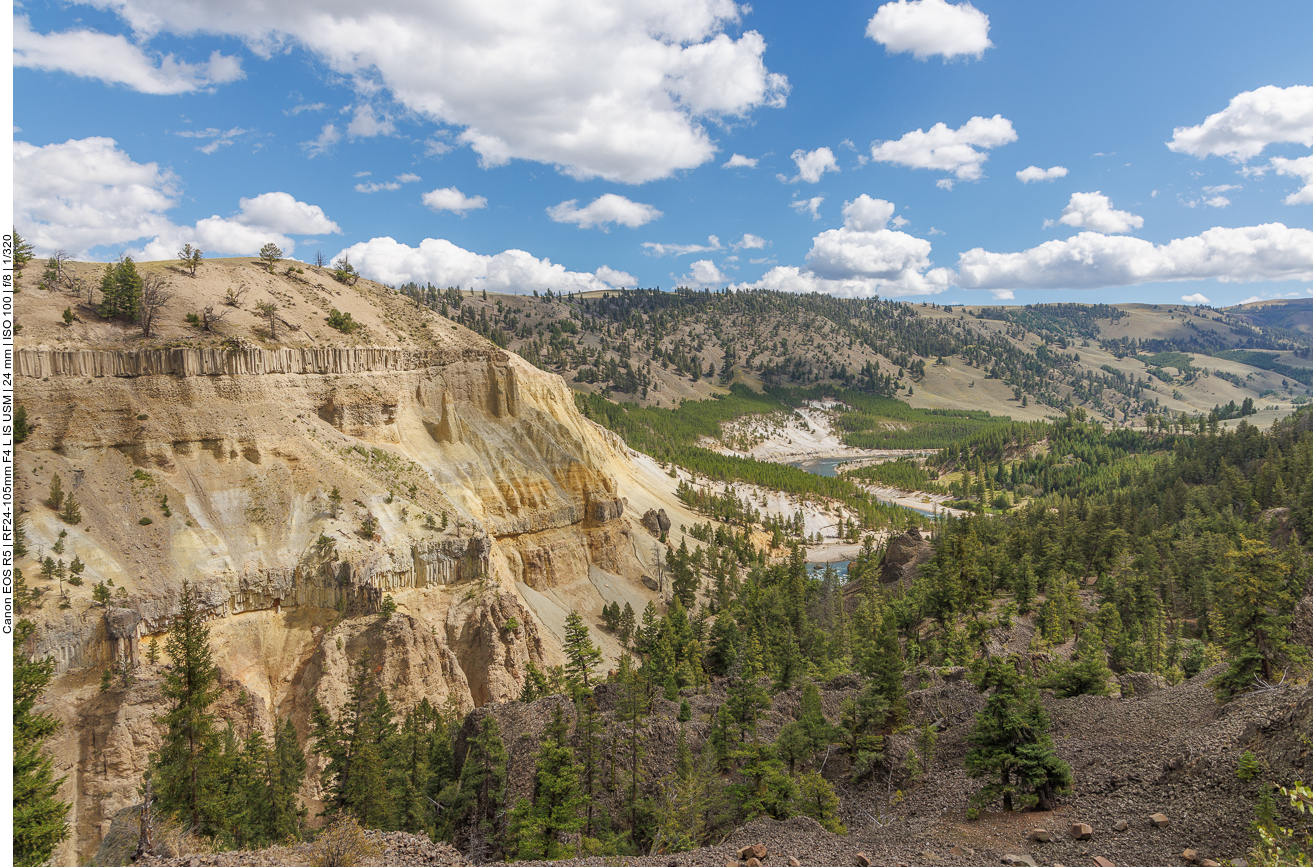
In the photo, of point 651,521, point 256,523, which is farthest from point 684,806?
point 651,521

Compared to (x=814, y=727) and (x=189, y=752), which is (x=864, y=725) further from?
(x=189, y=752)

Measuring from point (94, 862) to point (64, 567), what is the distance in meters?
22.8

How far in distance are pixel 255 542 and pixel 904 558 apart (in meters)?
77.5

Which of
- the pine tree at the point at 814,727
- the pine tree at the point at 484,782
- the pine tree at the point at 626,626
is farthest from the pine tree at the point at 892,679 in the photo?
the pine tree at the point at 626,626

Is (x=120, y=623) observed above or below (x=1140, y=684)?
above

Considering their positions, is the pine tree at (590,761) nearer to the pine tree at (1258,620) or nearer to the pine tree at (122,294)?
the pine tree at (1258,620)

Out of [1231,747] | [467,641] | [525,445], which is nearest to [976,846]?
[1231,747]

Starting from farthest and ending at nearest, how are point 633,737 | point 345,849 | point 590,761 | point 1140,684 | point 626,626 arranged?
point 626,626 → point 1140,684 → point 633,737 → point 590,761 → point 345,849

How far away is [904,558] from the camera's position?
8681 centimetres

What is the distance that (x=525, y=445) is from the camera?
217ft

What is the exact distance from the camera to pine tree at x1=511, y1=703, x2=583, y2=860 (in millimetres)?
23609

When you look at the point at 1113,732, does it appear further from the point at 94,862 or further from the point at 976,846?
the point at 94,862

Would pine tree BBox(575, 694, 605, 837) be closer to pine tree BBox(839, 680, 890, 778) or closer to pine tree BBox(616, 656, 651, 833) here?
pine tree BBox(616, 656, 651, 833)

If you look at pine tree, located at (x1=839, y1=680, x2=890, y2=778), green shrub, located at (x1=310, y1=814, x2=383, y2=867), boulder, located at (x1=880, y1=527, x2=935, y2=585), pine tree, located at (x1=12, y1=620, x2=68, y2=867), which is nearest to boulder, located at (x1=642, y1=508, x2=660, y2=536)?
boulder, located at (x1=880, y1=527, x2=935, y2=585)
